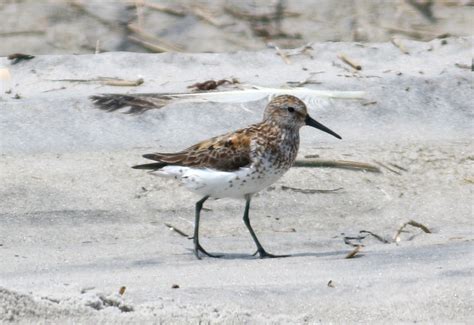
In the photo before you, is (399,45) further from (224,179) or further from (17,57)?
(224,179)

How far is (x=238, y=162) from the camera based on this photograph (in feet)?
26.8

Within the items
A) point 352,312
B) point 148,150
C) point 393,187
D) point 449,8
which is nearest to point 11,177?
point 148,150

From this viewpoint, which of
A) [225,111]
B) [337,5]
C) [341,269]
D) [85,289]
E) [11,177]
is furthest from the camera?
[337,5]

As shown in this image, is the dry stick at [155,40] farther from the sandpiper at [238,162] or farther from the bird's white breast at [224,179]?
the bird's white breast at [224,179]

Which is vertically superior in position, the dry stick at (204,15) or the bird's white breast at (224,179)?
the dry stick at (204,15)

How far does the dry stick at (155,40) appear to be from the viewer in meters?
11.4

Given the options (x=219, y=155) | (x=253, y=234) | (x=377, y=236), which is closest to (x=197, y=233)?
(x=253, y=234)

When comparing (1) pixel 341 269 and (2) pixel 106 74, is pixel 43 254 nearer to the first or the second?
(1) pixel 341 269

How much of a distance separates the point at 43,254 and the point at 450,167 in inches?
141

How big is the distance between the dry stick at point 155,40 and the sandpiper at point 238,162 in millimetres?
3076

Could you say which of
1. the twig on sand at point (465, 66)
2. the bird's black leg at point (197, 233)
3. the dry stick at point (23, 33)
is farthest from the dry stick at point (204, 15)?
the bird's black leg at point (197, 233)

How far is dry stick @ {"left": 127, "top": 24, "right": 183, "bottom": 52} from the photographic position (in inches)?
449

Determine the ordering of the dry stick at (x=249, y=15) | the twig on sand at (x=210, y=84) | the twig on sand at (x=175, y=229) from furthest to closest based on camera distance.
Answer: the dry stick at (x=249, y=15)
the twig on sand at (x=210, y=84)
the twig on sand at (x=175, y=229)

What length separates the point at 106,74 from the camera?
10867 millimetres
